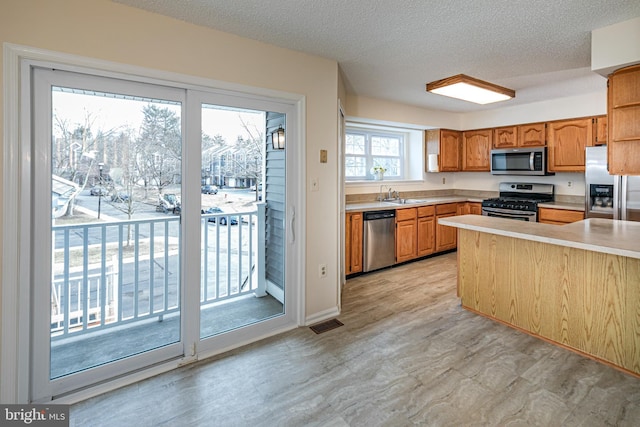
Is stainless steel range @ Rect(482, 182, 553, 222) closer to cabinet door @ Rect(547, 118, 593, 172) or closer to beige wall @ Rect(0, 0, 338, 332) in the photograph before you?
cabinet door @ Rect(547, 118, 593, 172)

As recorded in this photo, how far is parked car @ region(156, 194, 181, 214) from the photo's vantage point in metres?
2.34

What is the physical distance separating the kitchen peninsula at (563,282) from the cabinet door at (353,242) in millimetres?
1282

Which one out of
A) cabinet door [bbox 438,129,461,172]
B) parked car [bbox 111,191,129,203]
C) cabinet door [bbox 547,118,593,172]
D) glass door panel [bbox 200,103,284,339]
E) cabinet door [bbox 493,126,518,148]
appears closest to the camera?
parked car [bbox 111,191,129,203]

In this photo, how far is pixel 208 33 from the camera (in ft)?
7.70

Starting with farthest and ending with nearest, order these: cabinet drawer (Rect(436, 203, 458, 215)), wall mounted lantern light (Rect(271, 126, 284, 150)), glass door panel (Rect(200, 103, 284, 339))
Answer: cabinet drawer (Rect(436, 203, 458, 215)) < wall mounted lantern light (Rect(271, 126, 284, 150)) < glass door panel (Rect(200, 103, 284, 339))

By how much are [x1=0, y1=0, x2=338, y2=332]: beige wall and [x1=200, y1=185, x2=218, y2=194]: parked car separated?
31.9 inches

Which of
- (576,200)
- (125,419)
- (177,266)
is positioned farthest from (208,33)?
(576,200)

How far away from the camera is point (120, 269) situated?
229 cm

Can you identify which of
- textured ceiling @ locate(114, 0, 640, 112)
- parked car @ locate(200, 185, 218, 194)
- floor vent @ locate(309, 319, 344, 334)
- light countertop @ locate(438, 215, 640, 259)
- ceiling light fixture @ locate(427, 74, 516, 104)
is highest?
textured ceiling @ locate(114, 0, 640, 112)

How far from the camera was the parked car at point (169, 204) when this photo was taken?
7.68ft


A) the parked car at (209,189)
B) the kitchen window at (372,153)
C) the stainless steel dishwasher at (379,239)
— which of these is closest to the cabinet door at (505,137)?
the kitchen window at (372,153)

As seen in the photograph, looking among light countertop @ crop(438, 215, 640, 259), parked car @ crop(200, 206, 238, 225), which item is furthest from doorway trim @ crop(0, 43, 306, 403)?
light countertop @ crop(438, 215, 640, 259)

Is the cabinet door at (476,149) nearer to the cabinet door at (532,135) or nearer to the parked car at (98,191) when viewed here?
the cabinet door at (532,135)

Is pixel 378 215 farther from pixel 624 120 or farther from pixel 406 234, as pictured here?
pixel 624 120
